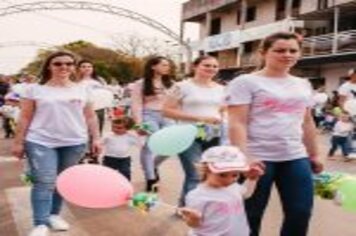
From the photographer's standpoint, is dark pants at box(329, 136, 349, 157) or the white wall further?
the white wall

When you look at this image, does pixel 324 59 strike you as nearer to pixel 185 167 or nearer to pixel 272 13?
pixel 272 13

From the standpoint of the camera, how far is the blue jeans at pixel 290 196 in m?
4.76

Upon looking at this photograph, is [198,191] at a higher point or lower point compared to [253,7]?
lower

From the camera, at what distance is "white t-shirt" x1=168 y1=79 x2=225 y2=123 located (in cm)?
688

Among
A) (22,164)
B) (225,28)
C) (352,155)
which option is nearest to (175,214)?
(22,164)

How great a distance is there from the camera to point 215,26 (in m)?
54.8

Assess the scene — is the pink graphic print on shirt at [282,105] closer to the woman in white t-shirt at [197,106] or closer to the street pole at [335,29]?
the woman in white t-shirt at [197,106]

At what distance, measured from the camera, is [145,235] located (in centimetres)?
649

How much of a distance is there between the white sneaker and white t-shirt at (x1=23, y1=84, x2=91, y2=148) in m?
0.74

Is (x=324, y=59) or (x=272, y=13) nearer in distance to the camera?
(x=324, y=59)

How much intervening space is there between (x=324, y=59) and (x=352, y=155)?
1914 centimetres

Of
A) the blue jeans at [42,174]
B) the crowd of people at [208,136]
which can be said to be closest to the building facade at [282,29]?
the crowd of people at [208,136]

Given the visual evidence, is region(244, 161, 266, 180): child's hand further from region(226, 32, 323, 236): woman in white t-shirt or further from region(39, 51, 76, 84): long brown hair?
region(39, 51, 76, 84): long brown hair

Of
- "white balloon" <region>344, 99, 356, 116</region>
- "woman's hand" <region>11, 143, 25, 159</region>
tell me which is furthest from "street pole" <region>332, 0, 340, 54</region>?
"woman's hand" <region>11, 143, 25, 159</region>
